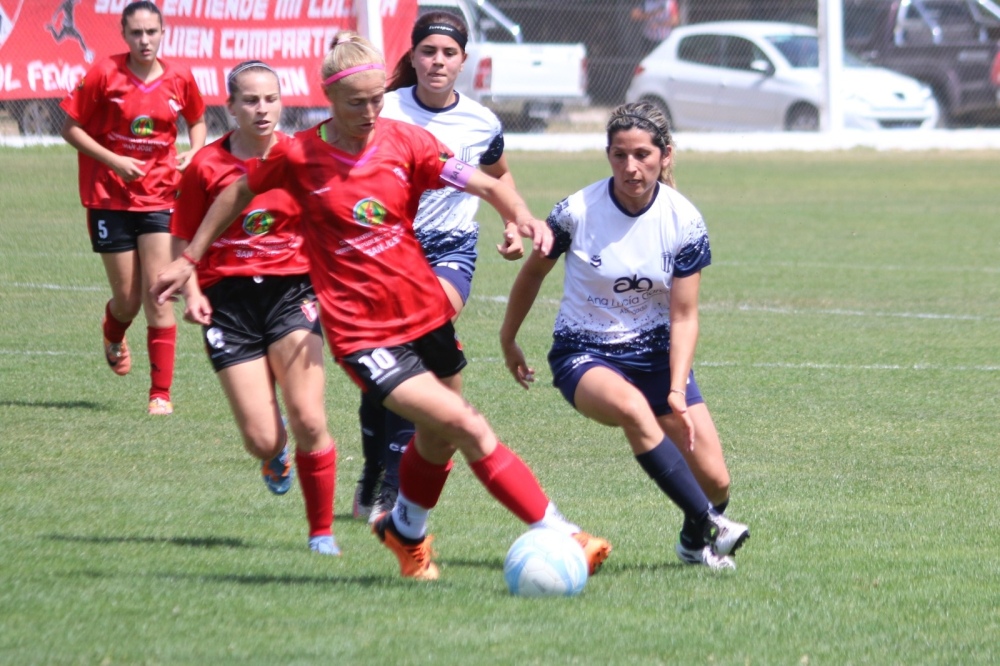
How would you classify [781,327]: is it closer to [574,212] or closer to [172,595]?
[574,212]

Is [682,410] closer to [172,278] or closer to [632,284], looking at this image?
[632,284]

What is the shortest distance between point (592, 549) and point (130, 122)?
14.9 feet

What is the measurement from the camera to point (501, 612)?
4457mm

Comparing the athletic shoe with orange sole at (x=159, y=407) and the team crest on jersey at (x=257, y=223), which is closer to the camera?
the team crest on jersey at (x=257, y=223)

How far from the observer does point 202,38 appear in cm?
1864

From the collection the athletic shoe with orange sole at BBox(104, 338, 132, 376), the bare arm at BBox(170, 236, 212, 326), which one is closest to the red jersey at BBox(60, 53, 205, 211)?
the athletic shoe with orange sole at BBox(104, 338, 132, 376)

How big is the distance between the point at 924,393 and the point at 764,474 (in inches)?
88.8

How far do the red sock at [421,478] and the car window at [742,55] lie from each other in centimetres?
2036

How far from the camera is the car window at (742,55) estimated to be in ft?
79.6

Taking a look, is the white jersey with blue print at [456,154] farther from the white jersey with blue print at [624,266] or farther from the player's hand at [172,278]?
the player's hand at [172,278]

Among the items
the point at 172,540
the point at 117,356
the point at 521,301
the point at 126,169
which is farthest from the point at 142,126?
the point at 521,301

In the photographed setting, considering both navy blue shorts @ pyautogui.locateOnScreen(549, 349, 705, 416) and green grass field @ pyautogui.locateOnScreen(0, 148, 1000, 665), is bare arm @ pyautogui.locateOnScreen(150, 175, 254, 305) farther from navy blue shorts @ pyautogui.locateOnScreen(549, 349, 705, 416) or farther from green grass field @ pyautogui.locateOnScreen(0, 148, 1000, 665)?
navy blue shorts @ pyautogui.locateOnScreen(549, 349, 705, 416)

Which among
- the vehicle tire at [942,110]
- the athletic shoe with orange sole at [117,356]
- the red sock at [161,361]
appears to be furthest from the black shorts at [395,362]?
the vehicle tire at [942,110]

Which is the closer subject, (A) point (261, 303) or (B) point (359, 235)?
(B) point (359, 235)
